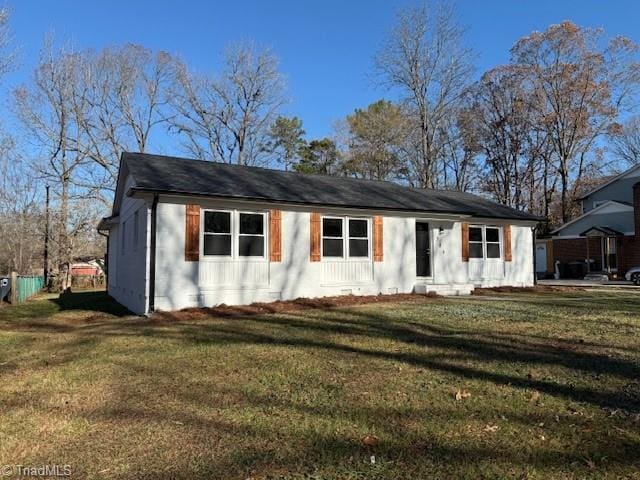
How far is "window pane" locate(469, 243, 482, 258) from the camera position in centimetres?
1659

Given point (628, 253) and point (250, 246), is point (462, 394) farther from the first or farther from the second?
point (628, 253)

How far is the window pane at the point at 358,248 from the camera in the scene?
44.5 ft

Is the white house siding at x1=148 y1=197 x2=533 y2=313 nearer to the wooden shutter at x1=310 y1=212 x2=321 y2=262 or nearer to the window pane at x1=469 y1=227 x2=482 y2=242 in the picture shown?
the wooden shutter at x1=310 y1=212 x2=321 y2=262

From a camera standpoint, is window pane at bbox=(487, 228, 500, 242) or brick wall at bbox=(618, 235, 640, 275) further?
brick wall at bbox=(618, 235, 640, 275)

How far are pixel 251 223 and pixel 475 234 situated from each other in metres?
8.68

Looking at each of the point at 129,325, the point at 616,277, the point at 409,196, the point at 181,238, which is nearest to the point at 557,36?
the point at 616,277

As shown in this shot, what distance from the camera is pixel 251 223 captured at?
12.1m

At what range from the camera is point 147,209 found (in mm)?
10875

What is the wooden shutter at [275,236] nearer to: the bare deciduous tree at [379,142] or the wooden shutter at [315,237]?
the wooden shutter at [315,237]

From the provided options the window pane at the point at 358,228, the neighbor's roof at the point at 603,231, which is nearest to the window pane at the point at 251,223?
the window pane at the point at 358,228

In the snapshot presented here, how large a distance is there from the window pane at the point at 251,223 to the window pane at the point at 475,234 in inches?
321

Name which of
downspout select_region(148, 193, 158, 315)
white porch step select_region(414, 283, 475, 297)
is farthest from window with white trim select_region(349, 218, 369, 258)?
downspout select_region(148, 193, 158, 315)

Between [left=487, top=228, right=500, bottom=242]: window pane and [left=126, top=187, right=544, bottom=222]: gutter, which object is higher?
[left=126, top=187, right=544, bottom=222]: gutter

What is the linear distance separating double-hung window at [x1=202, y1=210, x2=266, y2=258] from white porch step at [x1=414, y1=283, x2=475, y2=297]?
523 centimetres
